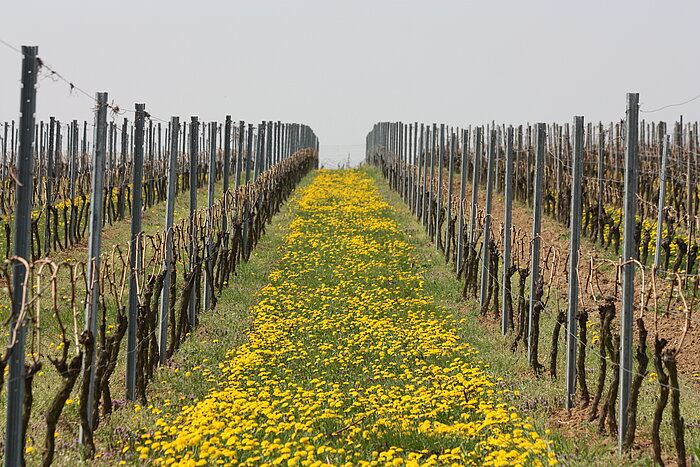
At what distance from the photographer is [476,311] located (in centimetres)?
1138

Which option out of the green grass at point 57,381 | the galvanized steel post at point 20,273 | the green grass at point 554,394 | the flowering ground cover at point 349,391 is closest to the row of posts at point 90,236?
the galvanized steel post at point 20,273

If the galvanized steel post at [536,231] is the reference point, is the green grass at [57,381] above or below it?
below

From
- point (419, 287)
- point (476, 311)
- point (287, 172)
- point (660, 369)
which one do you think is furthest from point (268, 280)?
point (287, 172)

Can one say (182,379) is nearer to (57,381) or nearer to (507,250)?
Answer: (57,381)

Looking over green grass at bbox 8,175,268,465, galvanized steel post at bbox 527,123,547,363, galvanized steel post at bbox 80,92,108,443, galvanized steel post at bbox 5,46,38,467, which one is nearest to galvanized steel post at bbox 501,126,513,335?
galvanized steel post at bbox 527,123,547,363

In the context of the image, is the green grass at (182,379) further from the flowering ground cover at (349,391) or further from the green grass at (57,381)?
the flowering ground cover at (349,391)

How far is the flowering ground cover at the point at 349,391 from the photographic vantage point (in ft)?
18.5

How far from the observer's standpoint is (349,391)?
752cm

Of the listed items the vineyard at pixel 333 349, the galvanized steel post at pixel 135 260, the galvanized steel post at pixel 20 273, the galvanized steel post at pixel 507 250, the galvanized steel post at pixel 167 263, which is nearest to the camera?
the galvanized steel post at pixel 20 273

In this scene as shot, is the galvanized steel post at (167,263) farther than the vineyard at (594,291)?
Yes

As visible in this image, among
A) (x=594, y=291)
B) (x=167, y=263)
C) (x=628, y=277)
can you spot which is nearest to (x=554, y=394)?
(x=628, y=277)

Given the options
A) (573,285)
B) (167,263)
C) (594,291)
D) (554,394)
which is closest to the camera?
(573,285)

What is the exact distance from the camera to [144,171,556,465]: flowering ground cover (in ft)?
18.5

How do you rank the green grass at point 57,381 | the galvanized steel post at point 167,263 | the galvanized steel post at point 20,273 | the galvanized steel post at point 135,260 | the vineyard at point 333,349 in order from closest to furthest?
1. the galvanized steel post at point 20,273
2. the vineyard at point 333,349
3. the green grass at point 57,381
4. the galvanized steel post at point 135,260
5. the galvanized steel post at point 167,263
